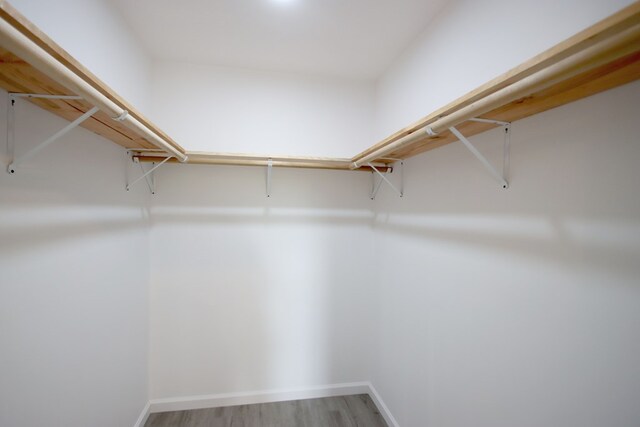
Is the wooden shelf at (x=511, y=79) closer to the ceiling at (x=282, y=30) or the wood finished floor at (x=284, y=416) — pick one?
the ceiling at (x=282, y=30)

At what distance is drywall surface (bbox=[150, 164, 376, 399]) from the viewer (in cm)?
212

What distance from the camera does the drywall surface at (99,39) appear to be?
1.06 meters

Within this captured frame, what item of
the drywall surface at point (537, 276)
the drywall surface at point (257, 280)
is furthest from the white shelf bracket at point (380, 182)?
the drywall surface at point (537, 276)

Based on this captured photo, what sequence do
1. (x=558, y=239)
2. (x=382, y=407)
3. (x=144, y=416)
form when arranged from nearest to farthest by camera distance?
(x=558, y=239)
(x=144, y=416)
(x=382, y=407)

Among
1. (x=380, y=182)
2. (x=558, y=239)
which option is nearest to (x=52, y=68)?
(x=558, y=239)

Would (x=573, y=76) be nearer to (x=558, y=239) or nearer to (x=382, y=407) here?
(x=558, y=239)

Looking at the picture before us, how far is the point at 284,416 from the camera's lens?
2090mm

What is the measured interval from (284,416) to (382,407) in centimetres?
75

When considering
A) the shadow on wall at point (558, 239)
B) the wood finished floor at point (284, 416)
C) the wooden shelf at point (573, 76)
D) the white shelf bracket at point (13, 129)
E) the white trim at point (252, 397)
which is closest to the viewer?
the wooden shelf at point (573, 76)

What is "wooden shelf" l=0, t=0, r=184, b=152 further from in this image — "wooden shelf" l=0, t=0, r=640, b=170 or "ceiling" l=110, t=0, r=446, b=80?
"ceiling" l=110, t=0, r=446, b=80

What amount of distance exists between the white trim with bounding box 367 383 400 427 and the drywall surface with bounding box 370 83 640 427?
1.08 feet

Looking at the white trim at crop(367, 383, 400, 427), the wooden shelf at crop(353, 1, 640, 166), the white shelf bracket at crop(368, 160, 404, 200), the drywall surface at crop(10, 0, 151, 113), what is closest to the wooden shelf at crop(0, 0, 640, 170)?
the wooden shelf at crop(353, 1, 640, 166)

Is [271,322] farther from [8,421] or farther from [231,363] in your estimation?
[8,421]

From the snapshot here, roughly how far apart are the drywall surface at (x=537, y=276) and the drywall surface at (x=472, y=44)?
10.4 inches
